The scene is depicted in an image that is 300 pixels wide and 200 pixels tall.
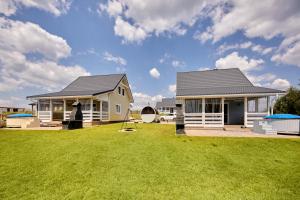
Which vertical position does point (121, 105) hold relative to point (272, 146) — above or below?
above

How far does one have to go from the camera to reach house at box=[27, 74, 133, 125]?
18.0 meters

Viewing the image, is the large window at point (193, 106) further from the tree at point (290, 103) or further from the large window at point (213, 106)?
the tree at point (290, 103)

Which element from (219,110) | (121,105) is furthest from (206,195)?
(121,105)

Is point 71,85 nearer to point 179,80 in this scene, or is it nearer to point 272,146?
point 179,80

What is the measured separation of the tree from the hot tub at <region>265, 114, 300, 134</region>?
12758 millimetres

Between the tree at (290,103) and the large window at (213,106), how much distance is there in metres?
13.4

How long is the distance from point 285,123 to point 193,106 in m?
6.85

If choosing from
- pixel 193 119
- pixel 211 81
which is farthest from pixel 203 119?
pixel 211 81

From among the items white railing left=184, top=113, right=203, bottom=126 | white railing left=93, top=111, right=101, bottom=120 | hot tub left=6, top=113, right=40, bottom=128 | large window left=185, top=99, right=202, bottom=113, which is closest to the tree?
large window left=185, top=99, right=202, bottom=113

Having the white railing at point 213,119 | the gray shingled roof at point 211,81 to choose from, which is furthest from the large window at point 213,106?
the white railing at point 213,119

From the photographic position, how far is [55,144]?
28.1 feet

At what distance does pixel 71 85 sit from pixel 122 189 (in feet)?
72.3

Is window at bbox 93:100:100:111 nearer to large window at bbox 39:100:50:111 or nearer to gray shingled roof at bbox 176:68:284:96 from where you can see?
large window at bbox 39:100:50:111

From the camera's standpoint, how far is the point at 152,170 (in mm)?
5605
